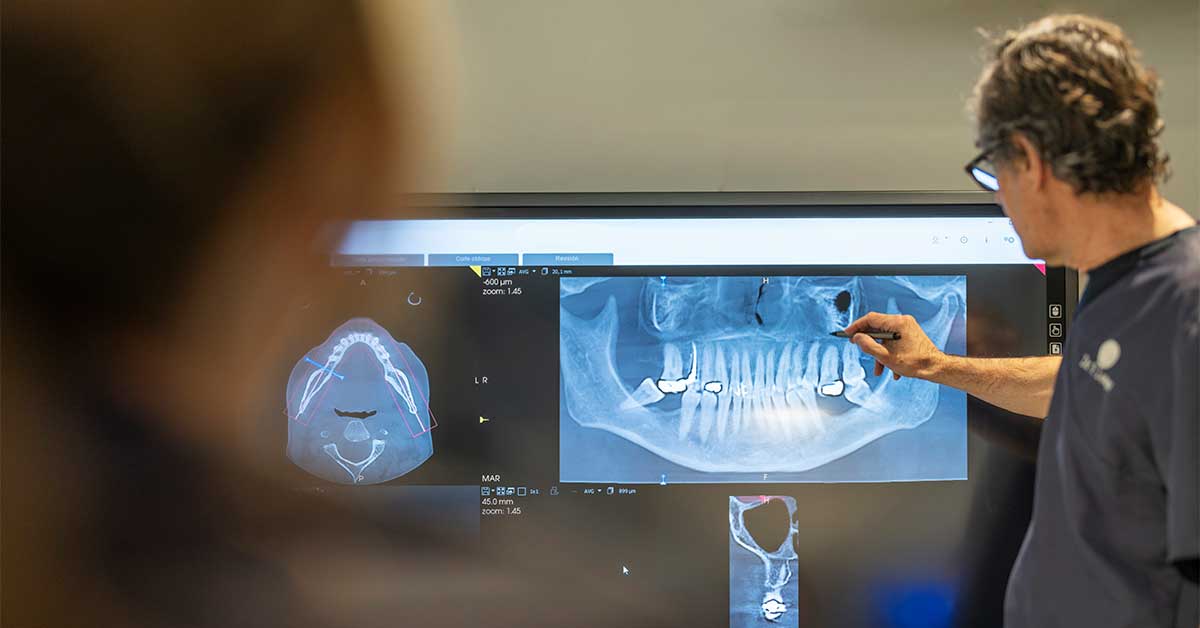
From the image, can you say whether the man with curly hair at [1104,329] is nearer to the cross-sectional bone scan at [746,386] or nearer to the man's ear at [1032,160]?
the man's ear at [1032,160]

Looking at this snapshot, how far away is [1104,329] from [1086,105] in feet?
0.86

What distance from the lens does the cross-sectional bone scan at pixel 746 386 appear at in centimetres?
148

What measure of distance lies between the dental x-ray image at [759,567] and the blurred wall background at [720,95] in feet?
2.28

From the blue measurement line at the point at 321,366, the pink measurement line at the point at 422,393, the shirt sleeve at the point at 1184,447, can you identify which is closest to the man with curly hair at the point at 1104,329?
the shirt sleeve at the point at 1184,447

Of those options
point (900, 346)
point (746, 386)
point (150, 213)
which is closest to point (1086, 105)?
point (900, 346)

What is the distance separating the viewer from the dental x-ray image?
4.80 feet

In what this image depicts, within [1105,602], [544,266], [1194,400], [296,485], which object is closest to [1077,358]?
[1194,400]

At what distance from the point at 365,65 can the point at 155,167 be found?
0.10 meters

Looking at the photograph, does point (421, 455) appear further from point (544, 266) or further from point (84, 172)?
point (84, 172)

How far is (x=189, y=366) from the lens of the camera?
0.38m

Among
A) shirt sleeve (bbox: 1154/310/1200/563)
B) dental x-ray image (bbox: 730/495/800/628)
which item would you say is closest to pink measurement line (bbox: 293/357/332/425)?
dental x-ray image (bbox: 730/495/800/628)

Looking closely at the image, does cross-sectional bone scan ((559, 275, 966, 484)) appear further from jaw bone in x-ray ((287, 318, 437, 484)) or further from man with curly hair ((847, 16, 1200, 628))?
man with curly hair ((847, 16, 1200, 628))

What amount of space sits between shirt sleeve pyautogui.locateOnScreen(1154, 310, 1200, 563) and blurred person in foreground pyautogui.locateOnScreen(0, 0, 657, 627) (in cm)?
84

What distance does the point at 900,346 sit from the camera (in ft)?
4.71
